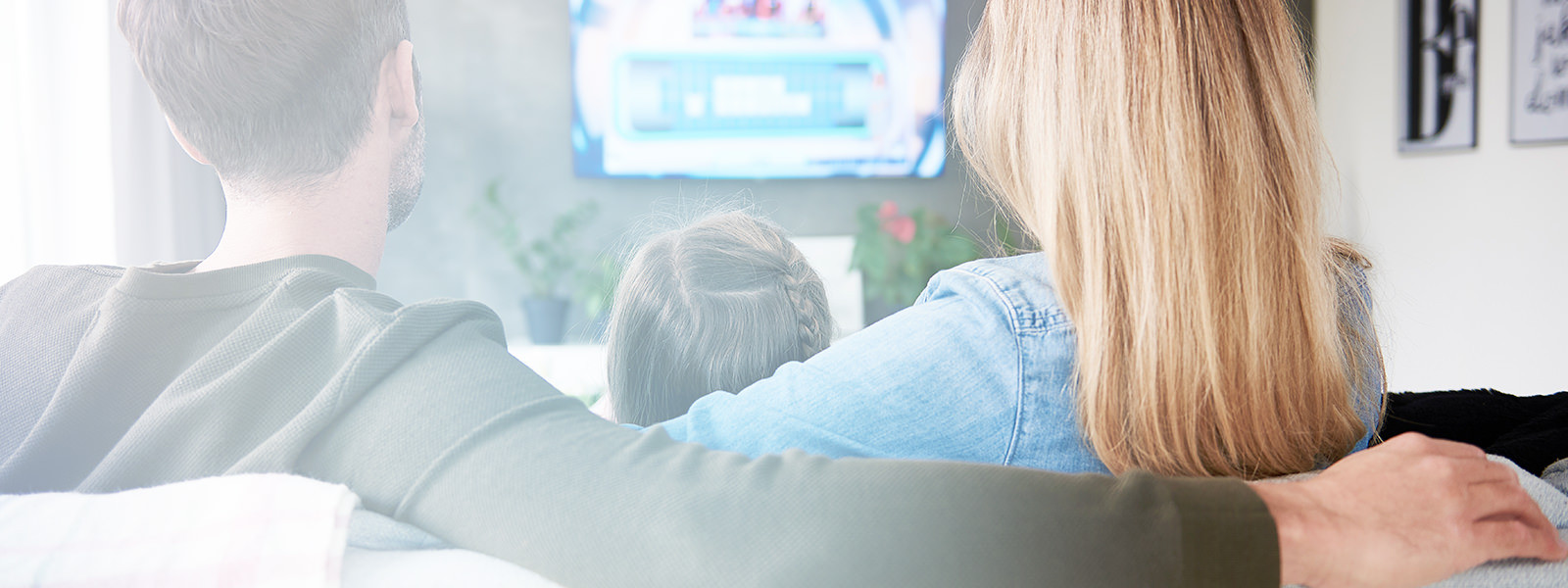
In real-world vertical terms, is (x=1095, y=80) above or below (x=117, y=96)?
below

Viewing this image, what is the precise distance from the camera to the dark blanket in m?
0.71

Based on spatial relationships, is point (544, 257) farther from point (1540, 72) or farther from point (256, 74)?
point (1540, 72)

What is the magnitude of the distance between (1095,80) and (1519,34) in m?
2.41

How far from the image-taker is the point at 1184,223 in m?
0.54

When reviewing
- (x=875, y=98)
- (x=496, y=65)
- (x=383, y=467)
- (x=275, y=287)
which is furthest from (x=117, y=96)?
(x=875, y=98)

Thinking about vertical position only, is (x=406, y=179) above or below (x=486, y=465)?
above

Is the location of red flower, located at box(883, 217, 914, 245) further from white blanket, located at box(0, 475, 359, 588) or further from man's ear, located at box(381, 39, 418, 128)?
white blanket, located at box(0, 475, 359, 588)

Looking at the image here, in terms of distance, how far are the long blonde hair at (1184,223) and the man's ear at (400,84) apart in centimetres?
56

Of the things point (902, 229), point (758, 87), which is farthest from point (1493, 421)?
point (758, 87)

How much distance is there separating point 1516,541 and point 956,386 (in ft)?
1.07

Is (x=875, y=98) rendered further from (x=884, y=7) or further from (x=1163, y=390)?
(x=1163, y=390)

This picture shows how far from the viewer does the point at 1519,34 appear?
2.17 meters

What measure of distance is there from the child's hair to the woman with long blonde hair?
11.4 inches

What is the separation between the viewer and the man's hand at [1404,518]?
0.43 m
